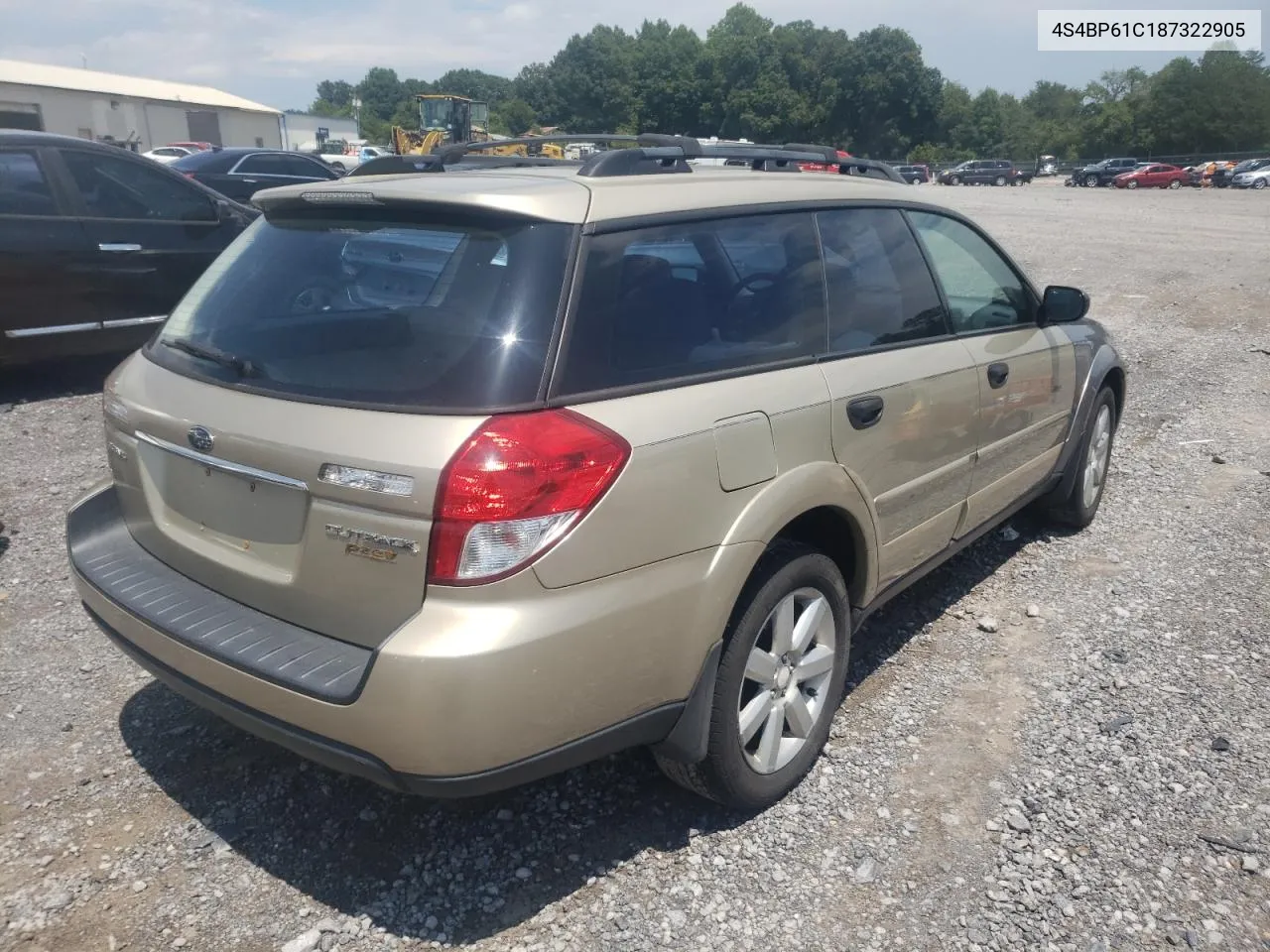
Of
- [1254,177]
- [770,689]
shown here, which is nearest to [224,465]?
[770,689]

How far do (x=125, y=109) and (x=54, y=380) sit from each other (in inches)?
2695

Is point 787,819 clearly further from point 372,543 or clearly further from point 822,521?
point 372,543

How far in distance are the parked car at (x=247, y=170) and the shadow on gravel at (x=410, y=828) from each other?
450 inches

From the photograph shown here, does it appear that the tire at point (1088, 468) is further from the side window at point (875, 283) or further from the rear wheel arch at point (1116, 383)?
the side window at point (875, 283)

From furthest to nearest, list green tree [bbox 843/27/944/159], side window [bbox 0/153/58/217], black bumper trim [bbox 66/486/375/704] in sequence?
1. green tree [bbox 843/27/944/159]
2. side window [bbox 0/153/58/217]
3. black bumper trim [bbox 66/486/375/704]

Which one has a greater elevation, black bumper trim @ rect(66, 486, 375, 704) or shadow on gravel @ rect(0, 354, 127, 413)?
Result: black bumper trim @ rect(66, 486, 375, 704)

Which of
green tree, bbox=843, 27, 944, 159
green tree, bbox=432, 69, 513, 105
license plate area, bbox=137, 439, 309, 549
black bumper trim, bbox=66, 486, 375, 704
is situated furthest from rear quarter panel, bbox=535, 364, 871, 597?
green tree, bbox=432, 69, 513, 105

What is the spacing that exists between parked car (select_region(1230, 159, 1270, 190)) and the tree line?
24.3m

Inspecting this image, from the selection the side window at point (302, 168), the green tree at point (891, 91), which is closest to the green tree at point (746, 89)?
the green tree at point (891, 91)

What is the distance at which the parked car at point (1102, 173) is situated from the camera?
56.6m

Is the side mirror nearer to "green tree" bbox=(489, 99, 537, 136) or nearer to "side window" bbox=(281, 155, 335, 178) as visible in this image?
"side window" bbox=(281, 155, 335, 178)

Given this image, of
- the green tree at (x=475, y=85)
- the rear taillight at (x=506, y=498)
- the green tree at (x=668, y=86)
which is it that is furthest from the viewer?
the green tree at (x=475, y=85)

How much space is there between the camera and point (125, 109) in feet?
215

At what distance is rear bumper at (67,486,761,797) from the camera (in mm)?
2178
